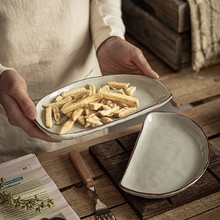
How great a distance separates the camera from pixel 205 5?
71.5 inches

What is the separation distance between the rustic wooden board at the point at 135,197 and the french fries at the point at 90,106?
8 cm

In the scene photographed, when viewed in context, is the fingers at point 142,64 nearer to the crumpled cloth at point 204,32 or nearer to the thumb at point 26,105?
the thumb at point 26,105

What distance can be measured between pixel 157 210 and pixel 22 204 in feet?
0.85

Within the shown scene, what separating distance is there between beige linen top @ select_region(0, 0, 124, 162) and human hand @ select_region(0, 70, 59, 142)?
0.61 feet

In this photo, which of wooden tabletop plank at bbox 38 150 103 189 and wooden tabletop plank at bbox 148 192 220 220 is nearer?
wooden tabletop plank at bbox 148 192 220 220

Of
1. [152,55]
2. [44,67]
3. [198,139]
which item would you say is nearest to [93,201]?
[198,139]

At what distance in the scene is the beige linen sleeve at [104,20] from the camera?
1.25m

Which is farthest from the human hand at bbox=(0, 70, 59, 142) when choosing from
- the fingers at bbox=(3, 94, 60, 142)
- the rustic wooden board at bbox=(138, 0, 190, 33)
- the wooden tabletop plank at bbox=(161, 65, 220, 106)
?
the rustic wooden board at bbox=(138, 0, 190, 33)

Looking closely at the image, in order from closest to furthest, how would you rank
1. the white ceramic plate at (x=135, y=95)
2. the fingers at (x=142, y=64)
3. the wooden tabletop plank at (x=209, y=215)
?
the wooden tabletop plank at (x=209, y=215) → the white ceramic plate at (x=135, y=95) → the fingers at (x=142, y=64)

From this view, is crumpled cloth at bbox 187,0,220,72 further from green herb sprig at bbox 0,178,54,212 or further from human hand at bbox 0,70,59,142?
green herb sprig at bbox 0,178,54,212

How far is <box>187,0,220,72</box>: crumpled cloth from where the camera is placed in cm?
181

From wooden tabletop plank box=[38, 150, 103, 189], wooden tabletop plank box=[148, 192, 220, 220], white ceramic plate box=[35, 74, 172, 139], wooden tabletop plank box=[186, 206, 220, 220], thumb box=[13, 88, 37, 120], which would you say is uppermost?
thumb box=[13, 88, 37, 120]

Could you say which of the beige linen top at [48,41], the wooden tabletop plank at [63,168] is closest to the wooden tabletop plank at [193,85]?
the beige linen top at [48,41]

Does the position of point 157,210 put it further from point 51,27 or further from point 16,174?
point 51,27
